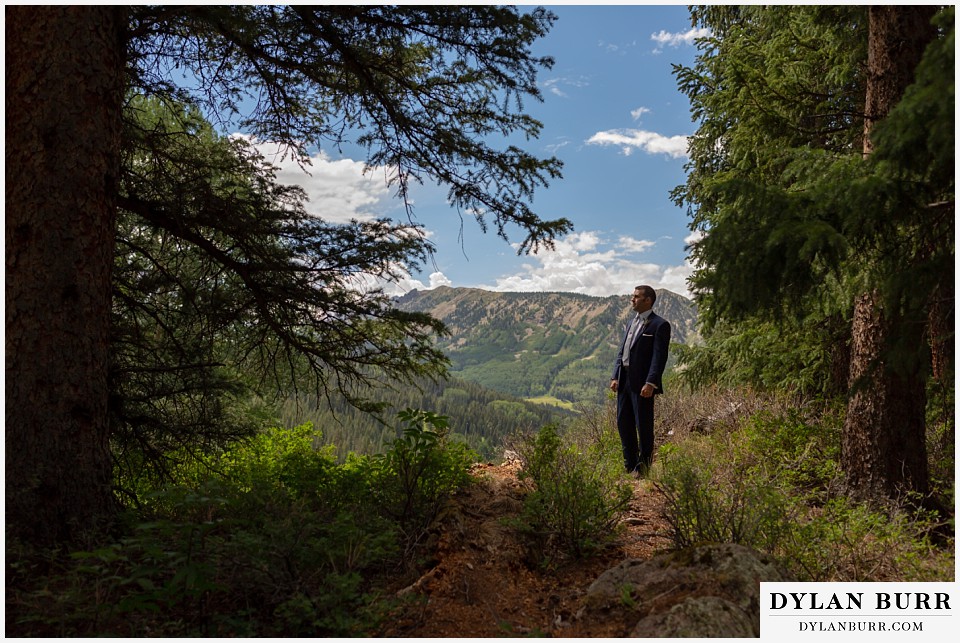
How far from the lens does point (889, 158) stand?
110 inches

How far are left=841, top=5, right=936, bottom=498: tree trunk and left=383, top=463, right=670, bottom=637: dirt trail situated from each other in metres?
2.22

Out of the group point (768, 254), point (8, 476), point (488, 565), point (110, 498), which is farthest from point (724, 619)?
point (8, 476)

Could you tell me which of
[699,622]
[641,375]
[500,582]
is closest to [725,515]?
[699,622]

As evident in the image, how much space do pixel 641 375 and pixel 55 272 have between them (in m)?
5.61

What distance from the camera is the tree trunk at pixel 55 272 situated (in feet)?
12.1

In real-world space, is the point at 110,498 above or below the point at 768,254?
below

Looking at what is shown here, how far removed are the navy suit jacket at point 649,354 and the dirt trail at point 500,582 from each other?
1708 mm

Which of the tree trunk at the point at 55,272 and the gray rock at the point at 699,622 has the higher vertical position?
the tree trunk at the point at 55,272

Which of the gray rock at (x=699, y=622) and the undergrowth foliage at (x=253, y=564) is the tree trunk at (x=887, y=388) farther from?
the undergrowth foliage at (x=253, y=564)

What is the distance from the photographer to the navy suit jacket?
6109 mm

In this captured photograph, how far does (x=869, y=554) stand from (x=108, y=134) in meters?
6.17

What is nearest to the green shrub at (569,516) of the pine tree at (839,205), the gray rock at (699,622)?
the gray rock at (699,622)

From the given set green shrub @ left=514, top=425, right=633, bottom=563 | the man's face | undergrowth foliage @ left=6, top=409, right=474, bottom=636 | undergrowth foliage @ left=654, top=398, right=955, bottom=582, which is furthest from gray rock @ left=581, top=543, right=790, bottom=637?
the man's face

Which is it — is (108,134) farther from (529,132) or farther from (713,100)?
(713,100)
